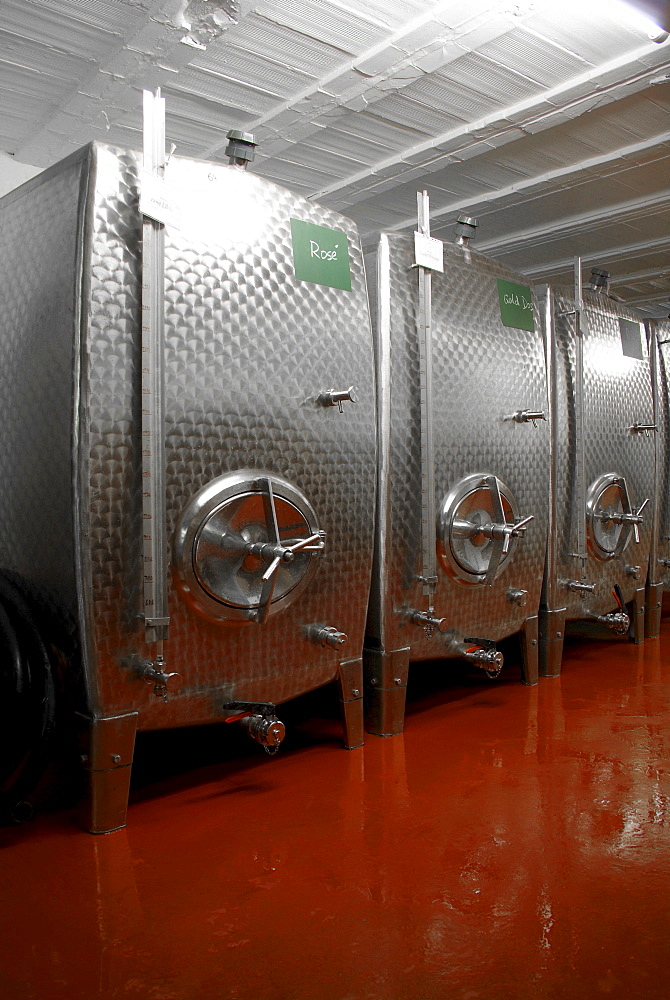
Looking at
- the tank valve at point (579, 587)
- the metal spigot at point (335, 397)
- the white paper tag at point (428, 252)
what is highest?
the white paper tag at point (428, 252)

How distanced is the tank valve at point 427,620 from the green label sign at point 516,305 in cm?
140

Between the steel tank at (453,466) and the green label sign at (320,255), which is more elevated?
the green label sign at (320,255)

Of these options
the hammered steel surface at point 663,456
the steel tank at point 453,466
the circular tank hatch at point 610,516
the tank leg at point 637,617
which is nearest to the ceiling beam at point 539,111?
the steel tank at point 453,466

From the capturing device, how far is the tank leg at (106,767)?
210 centimetres

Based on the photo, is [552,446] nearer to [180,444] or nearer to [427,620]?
[427,620]

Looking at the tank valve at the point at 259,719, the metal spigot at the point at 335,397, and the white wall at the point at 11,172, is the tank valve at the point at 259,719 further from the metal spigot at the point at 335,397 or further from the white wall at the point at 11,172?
the white wall at the point at 11,172

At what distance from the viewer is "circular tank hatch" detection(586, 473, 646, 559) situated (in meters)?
3.97

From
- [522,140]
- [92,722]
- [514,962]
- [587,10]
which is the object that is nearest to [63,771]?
[92,722]

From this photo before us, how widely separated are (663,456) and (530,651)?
1.98 meters

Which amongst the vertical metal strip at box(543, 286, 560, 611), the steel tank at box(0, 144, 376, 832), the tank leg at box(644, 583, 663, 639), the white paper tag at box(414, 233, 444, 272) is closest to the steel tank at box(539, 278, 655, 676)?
the vertical metal strip at box(543, 286, 560, 611)

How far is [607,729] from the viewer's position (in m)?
3.01

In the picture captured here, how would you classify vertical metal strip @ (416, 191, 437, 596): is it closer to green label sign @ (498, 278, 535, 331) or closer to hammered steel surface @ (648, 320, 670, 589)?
green label sign @ (498, 278, 535, 331)

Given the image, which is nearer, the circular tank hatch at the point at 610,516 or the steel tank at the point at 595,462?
the steel tank at the point at 595,462

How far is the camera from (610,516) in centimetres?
401
